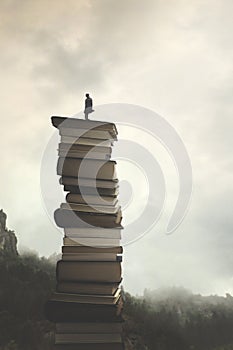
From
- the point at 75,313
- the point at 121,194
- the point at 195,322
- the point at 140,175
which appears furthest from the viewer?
the point at 195,322

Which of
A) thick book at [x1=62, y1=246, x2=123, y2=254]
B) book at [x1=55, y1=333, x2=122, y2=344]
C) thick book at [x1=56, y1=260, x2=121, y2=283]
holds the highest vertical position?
thick book at [x1=62, y1=246, x2=123, y2=254]

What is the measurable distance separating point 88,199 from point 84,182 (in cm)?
9

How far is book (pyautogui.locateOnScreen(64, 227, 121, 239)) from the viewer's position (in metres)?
2.32

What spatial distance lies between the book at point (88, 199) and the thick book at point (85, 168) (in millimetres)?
98

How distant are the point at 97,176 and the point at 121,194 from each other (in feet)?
1.26

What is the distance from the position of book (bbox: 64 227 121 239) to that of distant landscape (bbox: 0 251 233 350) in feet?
3.08

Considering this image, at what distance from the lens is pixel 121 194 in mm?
2703

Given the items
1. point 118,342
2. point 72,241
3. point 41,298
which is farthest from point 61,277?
point 41,298

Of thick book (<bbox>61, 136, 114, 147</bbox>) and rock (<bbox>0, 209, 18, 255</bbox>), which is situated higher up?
thick book (<bbox>61, 136, 114, 147</bbox>)

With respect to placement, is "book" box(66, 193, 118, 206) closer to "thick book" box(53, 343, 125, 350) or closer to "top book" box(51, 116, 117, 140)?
"top book" box(51, 116, 117, 140)

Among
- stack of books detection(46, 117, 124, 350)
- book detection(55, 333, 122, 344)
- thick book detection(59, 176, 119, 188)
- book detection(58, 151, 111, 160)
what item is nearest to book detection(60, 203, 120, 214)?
stack of books detection(46, 117, 124, 350)

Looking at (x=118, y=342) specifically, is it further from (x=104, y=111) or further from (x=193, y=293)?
(x=104, y=111)

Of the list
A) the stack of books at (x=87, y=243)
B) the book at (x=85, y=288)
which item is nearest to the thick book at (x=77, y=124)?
the stack of books at (x=87, y=243)

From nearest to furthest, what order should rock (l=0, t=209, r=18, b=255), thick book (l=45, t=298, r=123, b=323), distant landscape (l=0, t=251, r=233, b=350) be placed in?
thick book (l=45, t=298, r=123, b=323), distant landscape (l=0, t=251, r=233, b=350), rock (l=0, t=209, r=18, b=255)
